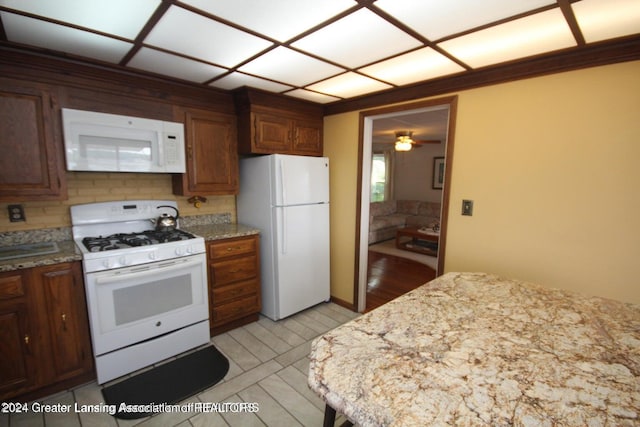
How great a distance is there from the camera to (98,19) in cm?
146

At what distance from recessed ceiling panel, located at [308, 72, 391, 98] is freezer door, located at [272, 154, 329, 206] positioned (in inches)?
26.1

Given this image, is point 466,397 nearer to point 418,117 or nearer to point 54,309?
point 54,309

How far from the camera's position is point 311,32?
5.16 feet

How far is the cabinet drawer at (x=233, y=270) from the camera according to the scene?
2.62 m

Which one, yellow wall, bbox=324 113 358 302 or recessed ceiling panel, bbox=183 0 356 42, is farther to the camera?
yellow wall, bbox=324 113 358 302

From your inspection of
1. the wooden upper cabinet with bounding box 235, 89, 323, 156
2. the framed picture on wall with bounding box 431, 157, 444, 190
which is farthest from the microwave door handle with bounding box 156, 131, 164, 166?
the framed picture on wall with bounding box 431, 157, 444, 190

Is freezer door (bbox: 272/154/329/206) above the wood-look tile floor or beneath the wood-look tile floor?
above

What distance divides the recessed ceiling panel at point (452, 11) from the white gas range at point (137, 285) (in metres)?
2.07

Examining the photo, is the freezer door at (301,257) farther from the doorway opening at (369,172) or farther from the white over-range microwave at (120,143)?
the white over-range microwave at (120,143)

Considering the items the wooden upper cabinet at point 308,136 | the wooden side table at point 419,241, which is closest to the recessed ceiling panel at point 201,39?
the wooden upper cabinet at point 308,136

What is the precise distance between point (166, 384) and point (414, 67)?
9.33ft

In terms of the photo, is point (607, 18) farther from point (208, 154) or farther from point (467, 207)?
point (208, 154)

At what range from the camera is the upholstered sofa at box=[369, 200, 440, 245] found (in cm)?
616

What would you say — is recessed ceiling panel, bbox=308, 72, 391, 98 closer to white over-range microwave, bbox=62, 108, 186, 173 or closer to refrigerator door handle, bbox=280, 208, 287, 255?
refrigerator door handle, bbox=280, 208, 287, 255
